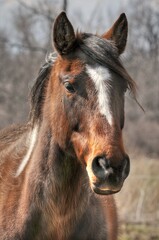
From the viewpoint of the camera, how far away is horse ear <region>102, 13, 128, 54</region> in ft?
17.7

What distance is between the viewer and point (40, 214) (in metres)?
5.14

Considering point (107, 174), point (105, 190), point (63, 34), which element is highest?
→ point (63, 34)

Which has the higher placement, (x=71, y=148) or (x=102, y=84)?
(x=102, y=84)

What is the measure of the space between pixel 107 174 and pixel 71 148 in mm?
659

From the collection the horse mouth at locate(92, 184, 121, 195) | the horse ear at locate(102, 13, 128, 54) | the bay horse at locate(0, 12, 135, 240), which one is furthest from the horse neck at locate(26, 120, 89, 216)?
the horse ear at locate(102, 13, 128, 54)

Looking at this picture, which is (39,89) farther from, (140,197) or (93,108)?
(140,197)

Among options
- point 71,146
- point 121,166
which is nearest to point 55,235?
point 71,146

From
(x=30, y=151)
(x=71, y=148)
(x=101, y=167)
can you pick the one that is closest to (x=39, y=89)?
(x=30, y=151)

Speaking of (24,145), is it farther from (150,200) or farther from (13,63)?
(13,63)

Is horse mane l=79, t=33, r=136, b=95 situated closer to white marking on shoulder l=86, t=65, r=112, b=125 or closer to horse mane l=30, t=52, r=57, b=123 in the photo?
white marking on shoulder l=86, t=65, r=112, b=125

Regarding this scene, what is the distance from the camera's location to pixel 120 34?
5.43 meters

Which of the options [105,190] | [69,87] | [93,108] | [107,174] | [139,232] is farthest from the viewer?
[139,232]

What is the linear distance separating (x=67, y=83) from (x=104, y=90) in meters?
0.36

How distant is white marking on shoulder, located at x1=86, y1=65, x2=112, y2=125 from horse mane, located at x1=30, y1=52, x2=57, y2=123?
2.10 ft
